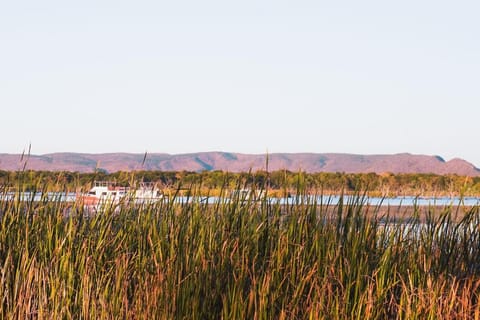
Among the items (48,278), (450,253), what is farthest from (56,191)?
(450,253)

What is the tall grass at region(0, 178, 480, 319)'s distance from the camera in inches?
280

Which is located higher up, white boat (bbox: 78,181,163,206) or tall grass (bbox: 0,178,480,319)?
white boat (bbox: 78,181,163,206)

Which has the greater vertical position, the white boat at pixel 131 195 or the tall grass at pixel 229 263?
the white boat at pixel 131 195

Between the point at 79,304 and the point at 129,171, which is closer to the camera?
the point at 79,304

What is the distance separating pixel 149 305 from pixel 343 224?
259cm

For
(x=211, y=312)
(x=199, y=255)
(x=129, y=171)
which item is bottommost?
(x=211, y=312)

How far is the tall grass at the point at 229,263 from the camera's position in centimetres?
710

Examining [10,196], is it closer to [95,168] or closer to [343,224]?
[95,168]

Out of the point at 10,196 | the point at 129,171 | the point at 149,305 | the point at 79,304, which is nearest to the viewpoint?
the point at 149,305

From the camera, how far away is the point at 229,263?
7.60 meters

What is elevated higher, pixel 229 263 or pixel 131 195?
pixel 131 195

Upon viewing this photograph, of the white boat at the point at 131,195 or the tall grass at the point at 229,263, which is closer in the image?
the tall grass at the point at 229,263

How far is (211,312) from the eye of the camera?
7.35 m

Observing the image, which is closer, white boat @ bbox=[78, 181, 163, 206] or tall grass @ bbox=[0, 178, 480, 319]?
tall grass @ bbox=[0, 178, 480, 319]
